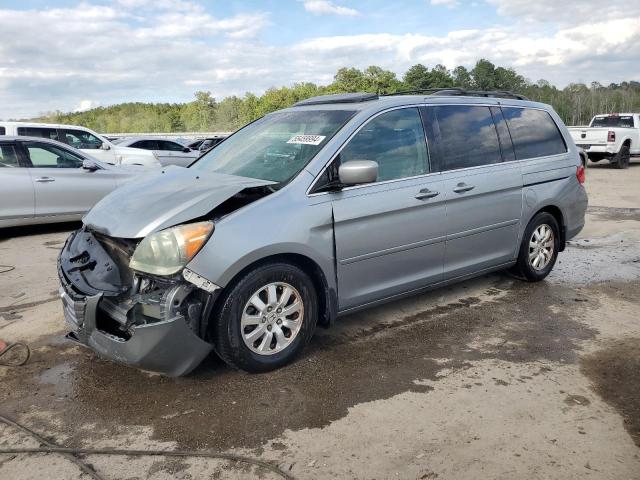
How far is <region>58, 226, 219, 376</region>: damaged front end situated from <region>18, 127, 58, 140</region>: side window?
8891mm

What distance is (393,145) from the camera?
439cm

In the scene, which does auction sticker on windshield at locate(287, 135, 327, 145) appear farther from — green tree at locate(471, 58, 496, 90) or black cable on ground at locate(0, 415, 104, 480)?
green tree at locate(471, 58, 496, 90)

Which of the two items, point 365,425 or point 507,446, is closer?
point 507,446

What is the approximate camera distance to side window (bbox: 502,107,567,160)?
5387 mm

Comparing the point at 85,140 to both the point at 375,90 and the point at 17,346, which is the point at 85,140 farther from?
the point at 375,90

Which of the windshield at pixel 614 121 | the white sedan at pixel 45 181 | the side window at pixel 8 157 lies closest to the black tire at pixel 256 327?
the white sedan at pixel 45 181

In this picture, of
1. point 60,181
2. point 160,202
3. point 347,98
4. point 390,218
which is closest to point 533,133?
point 347,98

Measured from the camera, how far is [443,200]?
4.57 meters

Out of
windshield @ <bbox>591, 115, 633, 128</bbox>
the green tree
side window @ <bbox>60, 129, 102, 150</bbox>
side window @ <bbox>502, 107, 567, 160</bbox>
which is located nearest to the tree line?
the green tree

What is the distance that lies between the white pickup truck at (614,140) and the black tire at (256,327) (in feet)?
58.1

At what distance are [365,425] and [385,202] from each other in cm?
170

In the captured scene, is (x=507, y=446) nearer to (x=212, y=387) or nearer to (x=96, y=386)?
(x=212, y=387)

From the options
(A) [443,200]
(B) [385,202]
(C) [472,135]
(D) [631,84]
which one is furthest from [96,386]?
(D) [631,84]

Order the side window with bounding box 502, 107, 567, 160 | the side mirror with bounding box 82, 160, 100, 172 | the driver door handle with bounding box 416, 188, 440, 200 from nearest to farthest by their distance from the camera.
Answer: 1. the driver door handle with bounding box 416, 188, 440, 200
2. the side window with bounding box 502, 107, 567, 160
3. the side mirror with bounding box 82, 160, 100, 172
